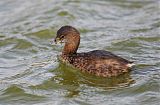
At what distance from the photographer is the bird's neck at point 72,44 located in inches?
446

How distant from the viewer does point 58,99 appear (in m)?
9.65

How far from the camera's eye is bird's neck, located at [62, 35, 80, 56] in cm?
1133

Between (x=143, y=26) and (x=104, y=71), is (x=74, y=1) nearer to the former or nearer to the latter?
(x=143, y=26)

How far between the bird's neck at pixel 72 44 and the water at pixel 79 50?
310 mm

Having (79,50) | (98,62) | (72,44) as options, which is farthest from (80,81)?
(79,50)

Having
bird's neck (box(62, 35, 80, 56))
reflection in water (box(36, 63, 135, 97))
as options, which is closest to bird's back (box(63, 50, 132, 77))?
reflection in water (box(36, 63, 135, 97))

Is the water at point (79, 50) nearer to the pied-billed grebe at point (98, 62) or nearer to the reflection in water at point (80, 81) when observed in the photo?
the reflection in water at point (80, 81)

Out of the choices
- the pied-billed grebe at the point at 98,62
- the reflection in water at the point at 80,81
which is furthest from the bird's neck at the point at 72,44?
the reflection in water at the point at 80,81

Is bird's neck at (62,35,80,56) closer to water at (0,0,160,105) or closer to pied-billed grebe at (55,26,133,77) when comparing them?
pied-billed grebe at (55,26,133,77)

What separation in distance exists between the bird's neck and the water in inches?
12.2

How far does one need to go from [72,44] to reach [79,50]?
1246mm

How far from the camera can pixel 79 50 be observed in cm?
1262

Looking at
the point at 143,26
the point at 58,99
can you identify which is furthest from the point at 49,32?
the point at 58,99

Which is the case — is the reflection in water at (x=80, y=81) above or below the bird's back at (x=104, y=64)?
below
